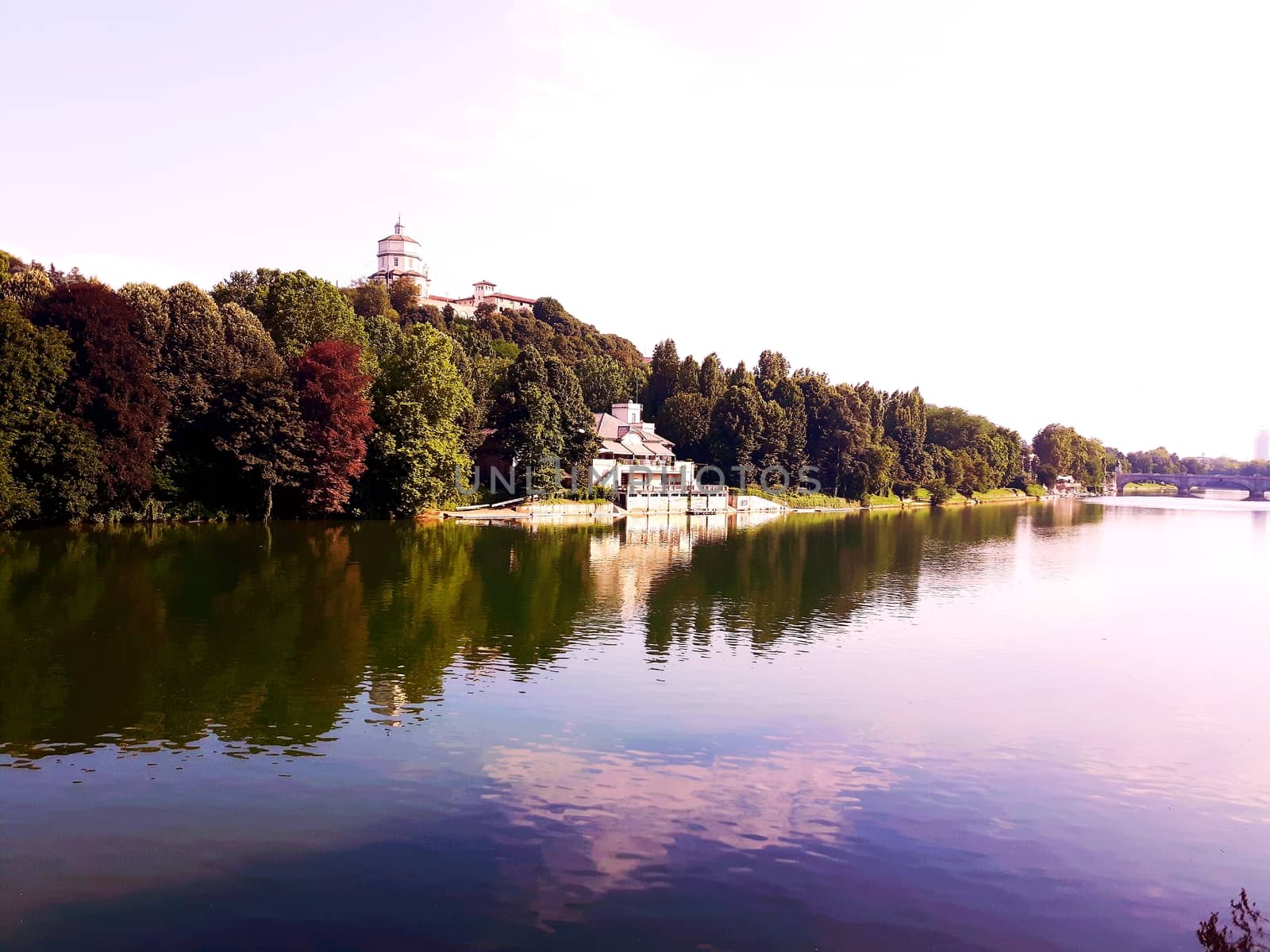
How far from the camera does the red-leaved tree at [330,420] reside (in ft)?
203

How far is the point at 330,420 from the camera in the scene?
203 feet

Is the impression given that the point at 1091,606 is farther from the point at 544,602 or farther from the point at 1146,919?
the point at 1146,919

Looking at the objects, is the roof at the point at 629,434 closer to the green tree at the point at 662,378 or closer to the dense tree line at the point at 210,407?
the green tree at the point at 662,378

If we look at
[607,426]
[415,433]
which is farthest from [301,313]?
[607,426]

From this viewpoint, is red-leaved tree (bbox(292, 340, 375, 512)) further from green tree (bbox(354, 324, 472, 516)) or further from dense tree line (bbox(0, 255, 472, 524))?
green tree (bbox(354, 324, 472, 516))

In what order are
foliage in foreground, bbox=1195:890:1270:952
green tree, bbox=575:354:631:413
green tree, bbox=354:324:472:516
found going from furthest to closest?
1. green tree, bbox=575:354:631:413
2. green tree, bbox=354:324:472:516
3. foliage in foreground, bbox=1195:890:1270:952

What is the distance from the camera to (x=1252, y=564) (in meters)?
57.1

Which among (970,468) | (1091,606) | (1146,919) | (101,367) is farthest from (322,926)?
(970,468)

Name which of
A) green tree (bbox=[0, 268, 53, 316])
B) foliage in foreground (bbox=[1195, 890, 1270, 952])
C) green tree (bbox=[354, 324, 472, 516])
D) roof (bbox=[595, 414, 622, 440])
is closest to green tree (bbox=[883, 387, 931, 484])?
roof (bbox=[595, 414, 622, 440])

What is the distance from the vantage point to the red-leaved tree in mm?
61812

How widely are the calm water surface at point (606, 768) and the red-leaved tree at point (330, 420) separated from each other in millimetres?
25632

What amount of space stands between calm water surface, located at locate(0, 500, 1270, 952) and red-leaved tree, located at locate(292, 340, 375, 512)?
2563 cm

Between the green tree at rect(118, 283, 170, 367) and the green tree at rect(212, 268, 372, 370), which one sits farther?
the green tree at rect(212, 268, 372, 370)

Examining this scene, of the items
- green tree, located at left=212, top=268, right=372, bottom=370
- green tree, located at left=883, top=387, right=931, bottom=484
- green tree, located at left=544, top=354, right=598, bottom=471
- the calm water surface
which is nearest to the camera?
the calm water surface
